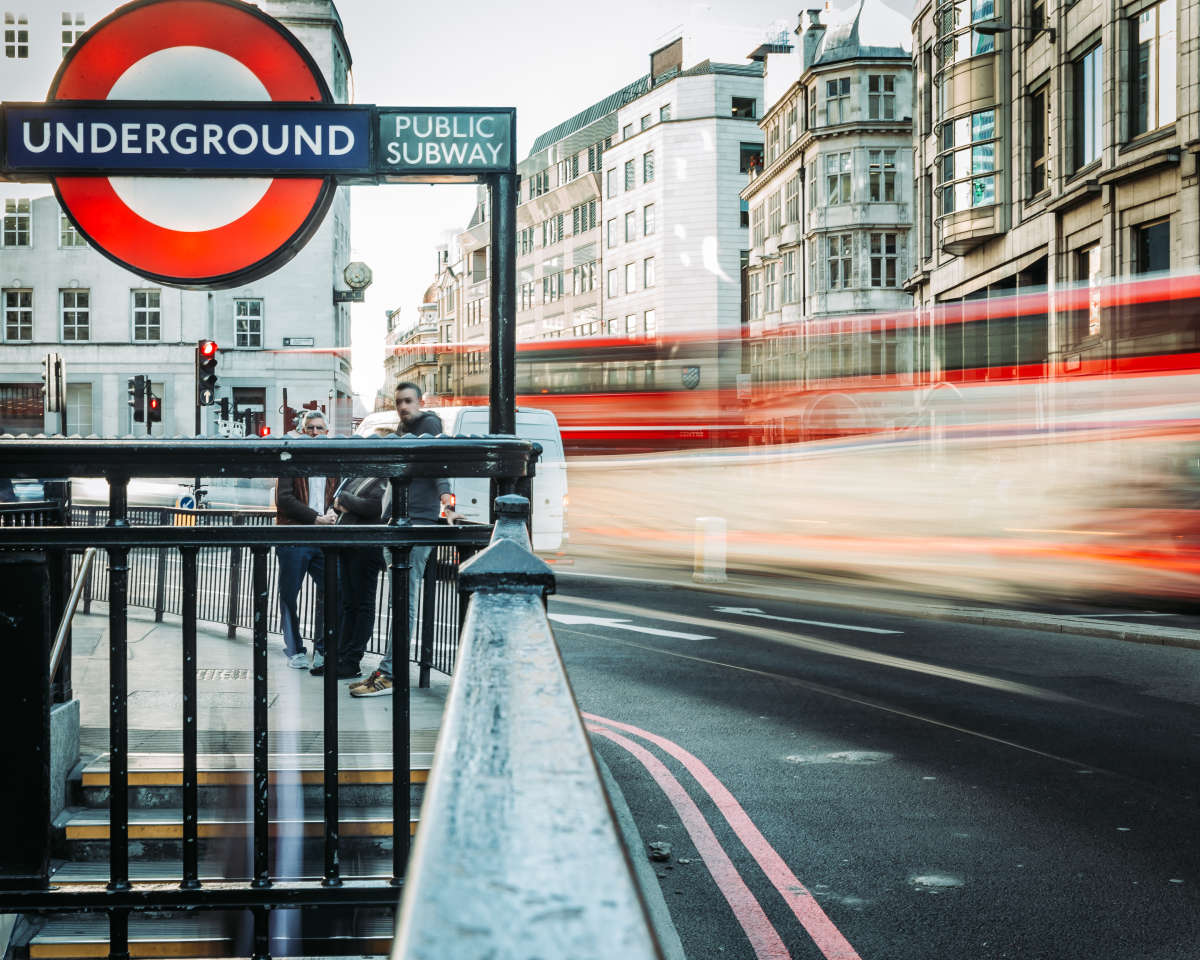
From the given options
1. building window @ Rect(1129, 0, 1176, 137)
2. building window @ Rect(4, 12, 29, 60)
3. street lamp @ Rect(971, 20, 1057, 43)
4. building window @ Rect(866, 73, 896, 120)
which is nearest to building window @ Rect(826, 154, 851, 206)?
building window @ Rect(866, 73, 896, 120)

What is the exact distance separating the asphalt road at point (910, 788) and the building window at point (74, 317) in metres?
40.2

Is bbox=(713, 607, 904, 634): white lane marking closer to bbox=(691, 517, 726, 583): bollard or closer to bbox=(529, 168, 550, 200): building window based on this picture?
bbox=(691, 517, 726, 583): bollard

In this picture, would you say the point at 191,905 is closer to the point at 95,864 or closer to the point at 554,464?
the point at 95,864

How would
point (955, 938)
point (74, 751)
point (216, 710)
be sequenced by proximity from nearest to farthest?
1. point (955, 938)
2. point (74, 751)
3. point (216, 710)

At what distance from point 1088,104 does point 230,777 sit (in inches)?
1020

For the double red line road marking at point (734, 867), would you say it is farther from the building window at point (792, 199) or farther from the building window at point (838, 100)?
the building window at point (792, 199)

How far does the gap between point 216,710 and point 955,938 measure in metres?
3.92

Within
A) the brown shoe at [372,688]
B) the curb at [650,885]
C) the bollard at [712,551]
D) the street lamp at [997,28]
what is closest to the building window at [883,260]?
the street lamp at [997,28]

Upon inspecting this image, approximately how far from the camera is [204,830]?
454cm

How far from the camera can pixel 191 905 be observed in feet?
8.63

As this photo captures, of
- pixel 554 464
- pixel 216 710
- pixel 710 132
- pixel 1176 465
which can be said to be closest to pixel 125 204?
pixel 216 710

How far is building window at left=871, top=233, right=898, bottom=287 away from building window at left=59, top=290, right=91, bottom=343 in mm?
31445

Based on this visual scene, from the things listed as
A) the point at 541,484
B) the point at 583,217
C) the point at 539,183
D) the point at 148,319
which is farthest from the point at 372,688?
the point at 539,183

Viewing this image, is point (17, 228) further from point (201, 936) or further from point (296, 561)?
point (201, 936)
